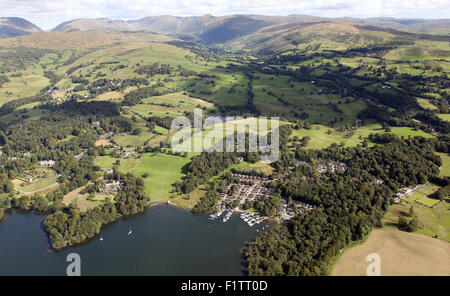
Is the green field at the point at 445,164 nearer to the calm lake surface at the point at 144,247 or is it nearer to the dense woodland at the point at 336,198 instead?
the dense woodland at the point at 336,198

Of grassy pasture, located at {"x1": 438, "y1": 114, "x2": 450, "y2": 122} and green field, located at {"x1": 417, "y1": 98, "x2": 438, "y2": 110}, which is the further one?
green field, located at {"x1": 417, "y1": 98, "x2": 438, "y2": 110}

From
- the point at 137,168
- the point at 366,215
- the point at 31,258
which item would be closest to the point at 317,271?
the point at 366,215

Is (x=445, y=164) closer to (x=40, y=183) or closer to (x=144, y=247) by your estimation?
(x=144, y=247)

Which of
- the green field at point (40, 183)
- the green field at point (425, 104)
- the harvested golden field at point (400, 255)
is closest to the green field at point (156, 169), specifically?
the green field at point (40, 183)

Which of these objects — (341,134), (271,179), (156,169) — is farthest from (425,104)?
(156,169)

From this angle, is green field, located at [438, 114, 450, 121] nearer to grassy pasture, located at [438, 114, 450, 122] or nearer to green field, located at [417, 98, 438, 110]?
grassy pasture, located at [438, 114, 450, 122]

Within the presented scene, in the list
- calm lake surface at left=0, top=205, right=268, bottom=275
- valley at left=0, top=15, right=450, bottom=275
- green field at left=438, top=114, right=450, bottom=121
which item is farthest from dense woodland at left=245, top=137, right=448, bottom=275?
green field at left=438, top=114, right=450, bottom=121
